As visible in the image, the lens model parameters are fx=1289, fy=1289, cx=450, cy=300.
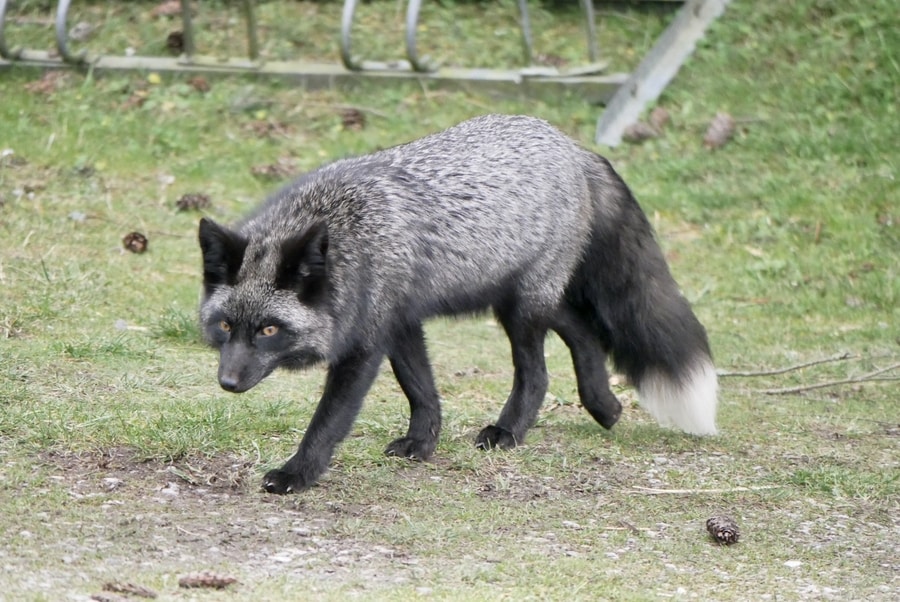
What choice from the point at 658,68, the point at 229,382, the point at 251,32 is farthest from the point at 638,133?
the point at 229,382

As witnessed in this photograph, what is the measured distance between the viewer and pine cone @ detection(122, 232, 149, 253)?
9.31 metres

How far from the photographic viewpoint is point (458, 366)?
8.02 metres

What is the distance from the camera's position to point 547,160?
21.0 ft

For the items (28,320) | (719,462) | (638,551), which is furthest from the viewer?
(28,320)

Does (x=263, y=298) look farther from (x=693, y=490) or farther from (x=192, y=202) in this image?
(x=192, y=202)

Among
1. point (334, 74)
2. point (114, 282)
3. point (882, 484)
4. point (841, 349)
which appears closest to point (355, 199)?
point (882, 484)

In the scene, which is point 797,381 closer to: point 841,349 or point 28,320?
point 841,349

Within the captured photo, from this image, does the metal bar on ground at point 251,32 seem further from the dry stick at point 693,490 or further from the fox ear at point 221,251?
the dry stick at point 693,490

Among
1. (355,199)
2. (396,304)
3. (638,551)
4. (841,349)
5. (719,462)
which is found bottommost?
(841,349)

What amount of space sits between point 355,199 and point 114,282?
11.3 feet

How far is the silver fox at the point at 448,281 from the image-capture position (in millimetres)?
5371

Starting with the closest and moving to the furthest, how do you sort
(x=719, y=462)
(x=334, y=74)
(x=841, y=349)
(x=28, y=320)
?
(x=719, y=462) → (x=28, y=320) → (x=841, y=349) → (x=334, y=74)

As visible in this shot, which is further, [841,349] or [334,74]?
[334,74]

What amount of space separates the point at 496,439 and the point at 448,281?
2.76 ft
